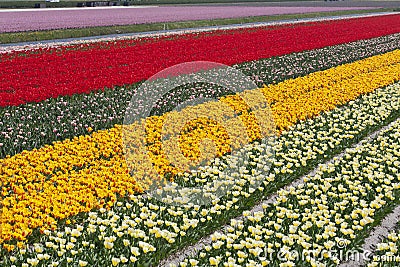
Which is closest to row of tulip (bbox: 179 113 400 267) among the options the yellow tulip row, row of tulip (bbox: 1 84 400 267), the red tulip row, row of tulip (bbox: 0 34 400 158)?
row of tulip (bbox: 1 84 400 267)

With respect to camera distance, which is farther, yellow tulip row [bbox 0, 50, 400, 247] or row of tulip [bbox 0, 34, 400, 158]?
row of tulip [bbox 0, 34, 400, 158]

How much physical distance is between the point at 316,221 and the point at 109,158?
431cm

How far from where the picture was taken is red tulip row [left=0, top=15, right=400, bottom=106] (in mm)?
14055

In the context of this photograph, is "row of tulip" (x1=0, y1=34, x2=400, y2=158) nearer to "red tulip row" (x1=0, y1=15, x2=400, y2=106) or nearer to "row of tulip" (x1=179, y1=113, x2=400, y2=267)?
"red tulip row" (x1=0, y1=15, x2=400, y2=106)

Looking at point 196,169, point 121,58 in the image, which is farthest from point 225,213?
point 121,58

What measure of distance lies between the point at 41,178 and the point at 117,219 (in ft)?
6.16

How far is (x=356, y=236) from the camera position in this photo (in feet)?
21.7

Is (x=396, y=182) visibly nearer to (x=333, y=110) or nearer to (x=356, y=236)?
(x=356, y=236)

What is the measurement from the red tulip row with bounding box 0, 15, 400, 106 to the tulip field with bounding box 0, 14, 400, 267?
0.10 m

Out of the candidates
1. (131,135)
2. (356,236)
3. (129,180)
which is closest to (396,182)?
(356,236)

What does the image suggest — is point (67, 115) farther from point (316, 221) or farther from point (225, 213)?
point (316, 221)

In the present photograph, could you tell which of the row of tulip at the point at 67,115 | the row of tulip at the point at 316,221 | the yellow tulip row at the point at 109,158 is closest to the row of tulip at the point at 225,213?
the row of tulip at the point at 316,221

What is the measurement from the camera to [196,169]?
9.02 meters

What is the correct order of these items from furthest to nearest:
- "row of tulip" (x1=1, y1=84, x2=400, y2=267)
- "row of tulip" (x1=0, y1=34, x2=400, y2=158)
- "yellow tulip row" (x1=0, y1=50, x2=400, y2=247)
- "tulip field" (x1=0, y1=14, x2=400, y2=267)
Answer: "row of tulip" (x1=0, y1=34, x2=400, y2=158)
"yellow tulip row" (x1=0, y1=50, x2=400, y2=247)
"tulip field" (x1=0, y1=14, x2=400, y2=267)
"row of tulip" (x1=1, y1=84, x2=400, y2=267)
